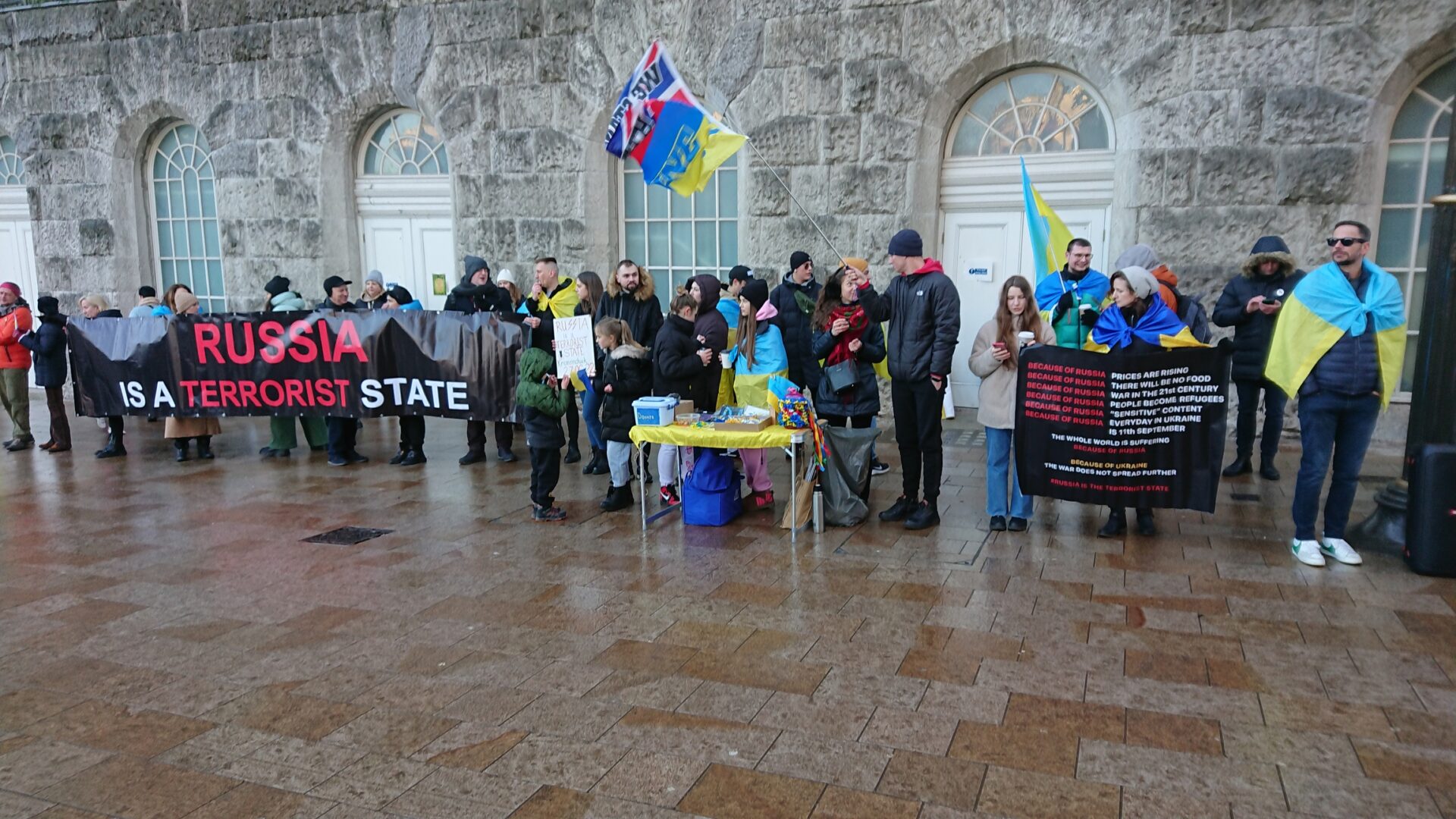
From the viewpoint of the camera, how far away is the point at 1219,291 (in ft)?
29.2

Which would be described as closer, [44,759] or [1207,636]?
[44,759]

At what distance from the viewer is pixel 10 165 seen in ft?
47.9

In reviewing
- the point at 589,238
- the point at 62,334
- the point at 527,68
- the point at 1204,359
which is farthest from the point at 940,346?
the point at 62,334

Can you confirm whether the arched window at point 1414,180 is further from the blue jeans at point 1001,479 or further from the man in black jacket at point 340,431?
the man in black jacket at point 340,431

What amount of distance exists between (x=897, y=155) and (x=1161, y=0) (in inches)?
104

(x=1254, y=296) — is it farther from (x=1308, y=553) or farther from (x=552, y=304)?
(x=552, y=304)

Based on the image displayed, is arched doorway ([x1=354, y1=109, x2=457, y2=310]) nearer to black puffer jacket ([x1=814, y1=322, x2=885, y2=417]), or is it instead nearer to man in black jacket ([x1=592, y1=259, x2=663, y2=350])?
man in black jacket ([x1=592, y1=259, x2=663, y2=350])

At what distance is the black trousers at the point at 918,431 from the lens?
6.49m

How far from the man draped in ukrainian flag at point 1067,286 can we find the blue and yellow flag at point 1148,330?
250 mm

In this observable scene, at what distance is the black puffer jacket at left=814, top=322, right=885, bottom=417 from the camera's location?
6.97 metres

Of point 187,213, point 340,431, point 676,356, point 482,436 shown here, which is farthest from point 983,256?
point 187,213

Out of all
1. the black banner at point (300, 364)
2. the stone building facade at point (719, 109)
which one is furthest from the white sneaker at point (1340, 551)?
the black banner at point (300, 364)

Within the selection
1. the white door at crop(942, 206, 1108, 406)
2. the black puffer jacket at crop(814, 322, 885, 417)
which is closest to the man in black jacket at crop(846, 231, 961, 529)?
the black puffer jacket at crop(814, 322, 885, 417)

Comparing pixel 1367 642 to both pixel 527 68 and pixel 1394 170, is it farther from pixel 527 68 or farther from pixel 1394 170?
pixel 527 68
